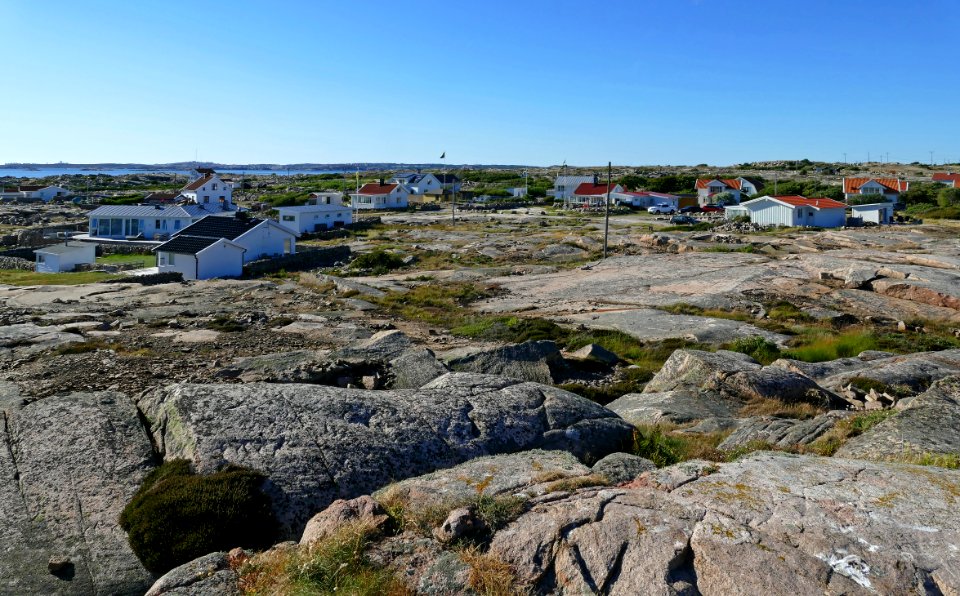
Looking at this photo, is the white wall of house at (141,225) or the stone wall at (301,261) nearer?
the stone wall at (301,261)

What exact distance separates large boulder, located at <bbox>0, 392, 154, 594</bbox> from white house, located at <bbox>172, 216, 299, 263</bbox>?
3774 centimetres

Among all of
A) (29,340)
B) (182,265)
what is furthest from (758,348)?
(182,265)

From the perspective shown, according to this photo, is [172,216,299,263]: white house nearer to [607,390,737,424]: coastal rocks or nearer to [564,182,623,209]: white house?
[607,390,737,424]: coastal rocks

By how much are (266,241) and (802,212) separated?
48485 mm

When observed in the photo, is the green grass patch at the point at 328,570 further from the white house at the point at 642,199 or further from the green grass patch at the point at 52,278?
the white house at the point at 642,199

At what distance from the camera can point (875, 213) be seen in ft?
236

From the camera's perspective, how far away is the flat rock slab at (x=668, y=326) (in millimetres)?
26562

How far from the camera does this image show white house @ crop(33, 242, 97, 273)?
164 feet

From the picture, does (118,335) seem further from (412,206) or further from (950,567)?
(412,206)

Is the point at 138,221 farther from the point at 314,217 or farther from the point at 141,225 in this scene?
the point at 314,217

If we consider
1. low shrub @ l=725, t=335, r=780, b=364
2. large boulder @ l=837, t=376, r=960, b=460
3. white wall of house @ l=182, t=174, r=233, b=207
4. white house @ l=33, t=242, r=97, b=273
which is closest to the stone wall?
white house @ l=33, t=242, r=97, b=273

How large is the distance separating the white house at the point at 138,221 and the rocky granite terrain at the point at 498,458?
39.8 metres

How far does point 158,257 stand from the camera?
4678cm

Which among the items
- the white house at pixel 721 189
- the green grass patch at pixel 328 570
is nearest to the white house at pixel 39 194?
the white house at pixel 721 189
